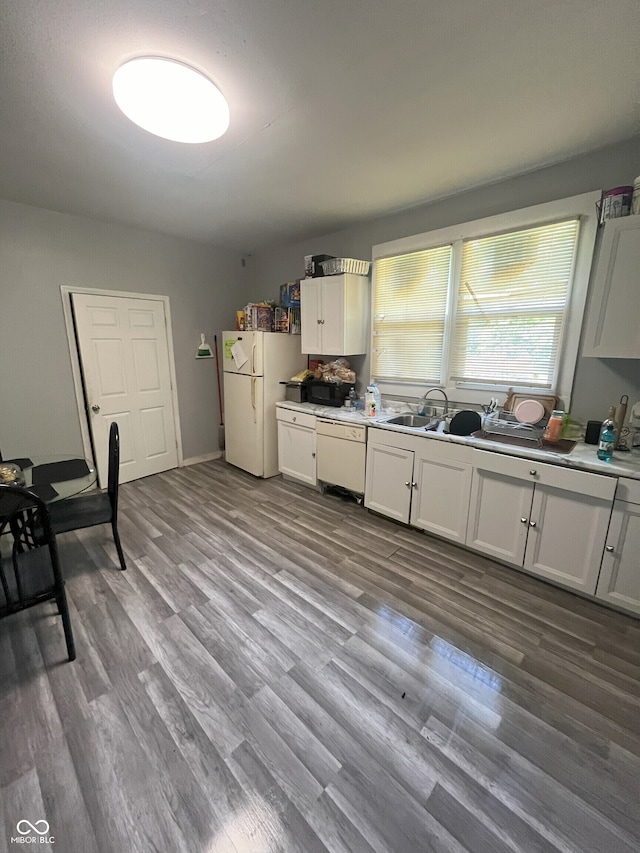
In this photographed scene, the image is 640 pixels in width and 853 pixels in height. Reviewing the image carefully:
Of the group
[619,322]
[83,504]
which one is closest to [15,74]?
[83,504]

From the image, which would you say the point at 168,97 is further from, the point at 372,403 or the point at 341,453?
the point at 341,453

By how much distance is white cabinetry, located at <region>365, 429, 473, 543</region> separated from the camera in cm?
241

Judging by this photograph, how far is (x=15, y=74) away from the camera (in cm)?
142

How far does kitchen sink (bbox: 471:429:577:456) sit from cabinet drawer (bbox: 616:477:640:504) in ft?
0.97

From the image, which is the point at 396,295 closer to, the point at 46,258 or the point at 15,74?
the point at 15,74

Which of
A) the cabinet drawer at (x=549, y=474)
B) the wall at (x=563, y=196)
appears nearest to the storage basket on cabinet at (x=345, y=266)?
the wall at (x=563, y=196)

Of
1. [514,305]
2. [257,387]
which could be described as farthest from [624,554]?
[257,387]

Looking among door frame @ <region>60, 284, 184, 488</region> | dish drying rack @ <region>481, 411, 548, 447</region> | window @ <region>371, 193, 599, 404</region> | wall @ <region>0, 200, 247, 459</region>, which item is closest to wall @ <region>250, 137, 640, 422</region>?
window @ <region>371, 193, 599, 404</region>

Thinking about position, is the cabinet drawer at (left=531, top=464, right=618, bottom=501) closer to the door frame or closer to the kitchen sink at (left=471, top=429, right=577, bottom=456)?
the kitchen sink at (left=471, top=429, right=577, bottom=456)

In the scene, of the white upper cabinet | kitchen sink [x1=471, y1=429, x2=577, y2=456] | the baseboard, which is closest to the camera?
the white upper cabinet

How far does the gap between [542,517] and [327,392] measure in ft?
6.87

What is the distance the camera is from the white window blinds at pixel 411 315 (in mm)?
2879

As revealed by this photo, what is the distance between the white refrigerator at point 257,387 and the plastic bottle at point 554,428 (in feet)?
8.22

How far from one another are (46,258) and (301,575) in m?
3.46
